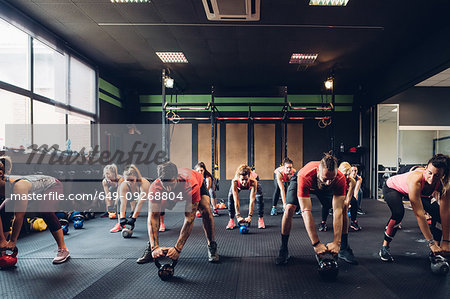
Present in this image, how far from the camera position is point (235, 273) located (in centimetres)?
226

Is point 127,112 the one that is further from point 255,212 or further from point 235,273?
point 235,273

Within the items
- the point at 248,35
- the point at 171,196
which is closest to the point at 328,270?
the point at 171,196

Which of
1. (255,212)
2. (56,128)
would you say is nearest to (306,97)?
(255,212)

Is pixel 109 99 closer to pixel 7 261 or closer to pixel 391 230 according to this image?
pixel 7 261

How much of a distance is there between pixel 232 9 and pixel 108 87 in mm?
4210

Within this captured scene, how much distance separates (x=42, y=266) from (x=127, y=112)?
5.40 m

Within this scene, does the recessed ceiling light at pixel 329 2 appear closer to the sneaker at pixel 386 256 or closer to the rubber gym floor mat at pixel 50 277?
the sneaker at pixel 386 256

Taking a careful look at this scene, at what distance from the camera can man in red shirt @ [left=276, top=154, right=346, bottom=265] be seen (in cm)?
204

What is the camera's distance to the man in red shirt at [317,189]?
2.04 meters

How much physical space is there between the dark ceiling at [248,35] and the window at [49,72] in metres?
0.36

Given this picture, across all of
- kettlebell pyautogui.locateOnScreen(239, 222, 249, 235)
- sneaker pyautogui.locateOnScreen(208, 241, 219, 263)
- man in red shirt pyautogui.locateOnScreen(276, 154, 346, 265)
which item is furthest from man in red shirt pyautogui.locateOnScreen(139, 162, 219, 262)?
kettlebell pyautogui.locateOnScreen(239, 222, 249, 235)

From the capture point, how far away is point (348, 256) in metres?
2.46

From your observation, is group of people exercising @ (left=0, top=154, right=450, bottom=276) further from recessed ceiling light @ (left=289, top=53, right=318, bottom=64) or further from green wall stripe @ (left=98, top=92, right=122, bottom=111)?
green wall stripe @ (left=98, top=92, right=122, bottom=111)

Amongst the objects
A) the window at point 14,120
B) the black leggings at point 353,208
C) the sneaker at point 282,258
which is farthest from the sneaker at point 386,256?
the window at point 14,120
